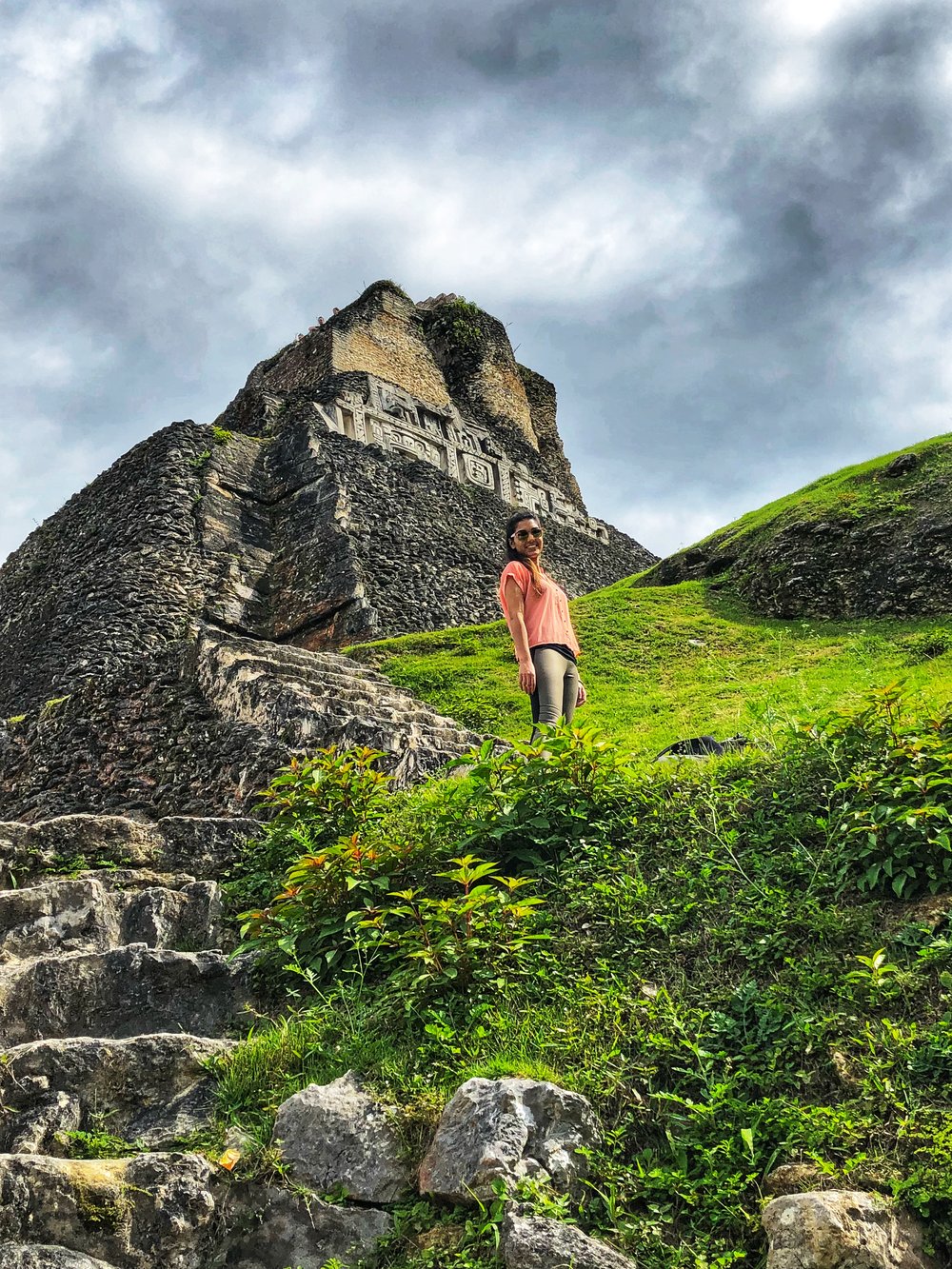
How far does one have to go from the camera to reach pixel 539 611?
6.90 meters

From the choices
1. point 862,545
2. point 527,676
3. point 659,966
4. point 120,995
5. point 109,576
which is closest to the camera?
point 659,966

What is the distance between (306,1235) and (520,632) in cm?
415

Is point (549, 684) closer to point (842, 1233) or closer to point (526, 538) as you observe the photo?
point (526, 538)

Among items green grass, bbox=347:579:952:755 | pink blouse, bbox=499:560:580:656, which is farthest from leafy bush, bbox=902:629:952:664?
pink blouse, bbox=499:560:580:656

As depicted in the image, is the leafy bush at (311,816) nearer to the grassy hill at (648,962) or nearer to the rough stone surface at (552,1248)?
the grassy hill at (648,962)

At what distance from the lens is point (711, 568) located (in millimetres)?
17656

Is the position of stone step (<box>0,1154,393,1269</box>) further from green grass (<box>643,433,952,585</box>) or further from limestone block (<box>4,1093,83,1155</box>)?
green grass (<box>643,433,952,585</box>)

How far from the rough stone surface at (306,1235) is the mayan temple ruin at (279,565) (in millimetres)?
4777

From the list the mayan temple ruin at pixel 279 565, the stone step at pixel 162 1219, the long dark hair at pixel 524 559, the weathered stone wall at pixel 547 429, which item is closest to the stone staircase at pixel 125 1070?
the stone step at pixel 162 1219

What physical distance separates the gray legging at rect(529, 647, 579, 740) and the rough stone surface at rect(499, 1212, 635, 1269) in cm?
396

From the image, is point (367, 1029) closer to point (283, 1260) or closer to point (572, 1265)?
point (283, 1260)

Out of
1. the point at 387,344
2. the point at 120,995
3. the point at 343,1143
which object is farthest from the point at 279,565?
the point at 343,1143

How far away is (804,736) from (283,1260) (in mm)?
3373

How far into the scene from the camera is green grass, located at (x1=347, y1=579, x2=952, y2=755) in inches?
370
